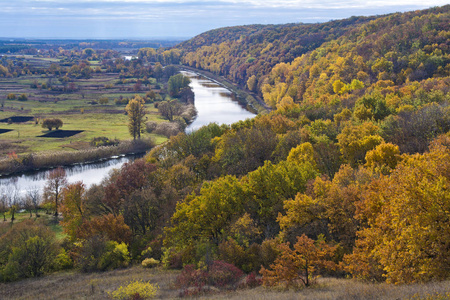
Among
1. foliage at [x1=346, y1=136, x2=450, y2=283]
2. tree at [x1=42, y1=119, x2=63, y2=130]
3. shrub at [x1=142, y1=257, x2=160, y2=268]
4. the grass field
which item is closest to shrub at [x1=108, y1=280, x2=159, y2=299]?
shrub at [x1=142, y1=257, x2=160, y2=268]

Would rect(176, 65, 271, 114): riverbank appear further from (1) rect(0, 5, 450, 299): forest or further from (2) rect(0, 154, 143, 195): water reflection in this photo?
(1) rect(0, 5, 450, 299): forest

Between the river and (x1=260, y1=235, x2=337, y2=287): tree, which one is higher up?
(x1=260, y1=235, x2=337, y2=287): tree

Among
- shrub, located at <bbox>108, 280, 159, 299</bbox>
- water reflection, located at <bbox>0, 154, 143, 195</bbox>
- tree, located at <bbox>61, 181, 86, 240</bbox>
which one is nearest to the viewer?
shrub, located at <bbox>108, 280, 159, 299</bbox>

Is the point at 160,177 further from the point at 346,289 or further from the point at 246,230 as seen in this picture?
the point at 346,289

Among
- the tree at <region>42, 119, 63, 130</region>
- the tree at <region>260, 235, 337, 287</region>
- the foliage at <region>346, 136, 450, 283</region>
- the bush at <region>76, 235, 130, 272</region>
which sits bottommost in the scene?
the bush at <region>76, 235, 130, 272</region>


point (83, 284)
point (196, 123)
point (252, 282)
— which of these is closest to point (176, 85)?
point (196, 123)

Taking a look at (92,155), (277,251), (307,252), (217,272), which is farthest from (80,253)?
(92,155)

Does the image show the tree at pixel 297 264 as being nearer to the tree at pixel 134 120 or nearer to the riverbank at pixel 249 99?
the tree at pixel 134 120
